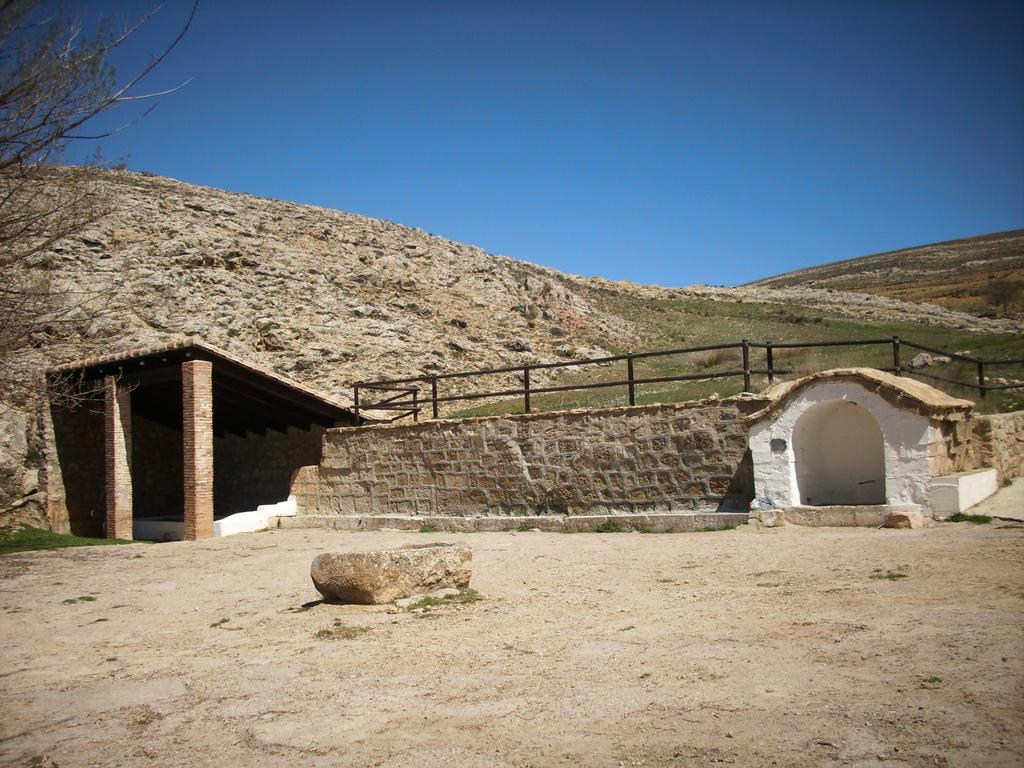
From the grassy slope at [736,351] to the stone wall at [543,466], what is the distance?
3338 millimetres

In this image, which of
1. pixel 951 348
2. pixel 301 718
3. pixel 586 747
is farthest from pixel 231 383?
pixel 951 348

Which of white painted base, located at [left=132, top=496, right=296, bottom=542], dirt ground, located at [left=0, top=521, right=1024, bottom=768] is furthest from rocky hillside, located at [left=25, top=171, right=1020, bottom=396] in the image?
dirt ground, located at [left=0, top=521, right=1024, bottom=768]

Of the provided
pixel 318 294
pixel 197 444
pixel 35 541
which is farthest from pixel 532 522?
pixel 318 294

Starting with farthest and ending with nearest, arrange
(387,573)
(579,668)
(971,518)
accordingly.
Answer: (971,518), (387,573), (579,668)

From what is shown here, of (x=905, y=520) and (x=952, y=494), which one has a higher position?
(x=952, y=494)

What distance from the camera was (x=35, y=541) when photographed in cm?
1549

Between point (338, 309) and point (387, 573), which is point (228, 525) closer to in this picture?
point (387, 573)

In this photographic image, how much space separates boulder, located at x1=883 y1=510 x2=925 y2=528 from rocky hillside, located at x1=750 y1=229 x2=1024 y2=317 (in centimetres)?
3235

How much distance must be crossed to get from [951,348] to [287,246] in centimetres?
2251

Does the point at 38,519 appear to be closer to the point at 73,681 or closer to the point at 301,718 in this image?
the point at 73,681

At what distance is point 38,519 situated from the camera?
1762 cm

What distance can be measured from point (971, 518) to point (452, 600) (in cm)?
673

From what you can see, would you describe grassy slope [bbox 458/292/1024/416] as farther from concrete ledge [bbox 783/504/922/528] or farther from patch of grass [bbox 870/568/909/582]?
patch of grass [bbox 870/568/909/582]

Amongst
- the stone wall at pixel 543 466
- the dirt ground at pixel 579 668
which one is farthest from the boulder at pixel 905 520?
the stone wall at pixel 543 466
